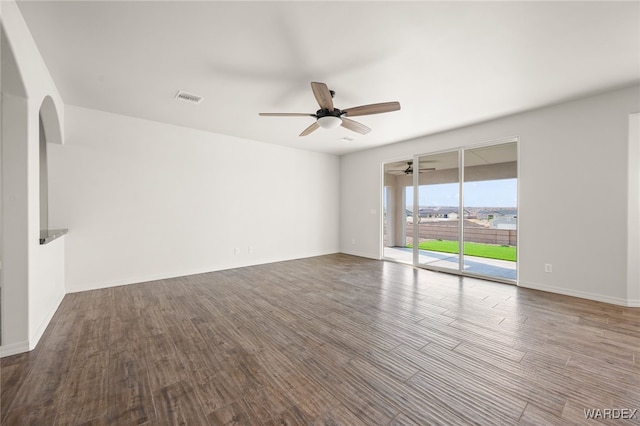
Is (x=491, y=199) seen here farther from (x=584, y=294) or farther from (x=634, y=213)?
(x=584, y=294)

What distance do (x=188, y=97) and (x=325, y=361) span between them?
3.70m

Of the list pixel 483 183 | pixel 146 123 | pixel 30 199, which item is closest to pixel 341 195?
pixel 483 183

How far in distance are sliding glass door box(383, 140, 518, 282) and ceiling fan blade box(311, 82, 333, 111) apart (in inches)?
131

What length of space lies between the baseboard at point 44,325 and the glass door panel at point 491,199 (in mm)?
6099

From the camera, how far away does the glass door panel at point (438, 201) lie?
5.17 metres

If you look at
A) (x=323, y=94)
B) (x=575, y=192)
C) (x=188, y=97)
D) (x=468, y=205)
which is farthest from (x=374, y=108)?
(x=575, y=192)

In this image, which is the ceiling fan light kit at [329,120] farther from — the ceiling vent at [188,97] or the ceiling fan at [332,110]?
the ceiling vent at [188,97]

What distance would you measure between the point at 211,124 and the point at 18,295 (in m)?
3.44

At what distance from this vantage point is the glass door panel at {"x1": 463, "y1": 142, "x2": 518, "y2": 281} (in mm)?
4500

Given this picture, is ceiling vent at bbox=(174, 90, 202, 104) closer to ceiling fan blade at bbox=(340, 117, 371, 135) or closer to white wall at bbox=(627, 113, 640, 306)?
ceiling fan blade at bbox=(340, 117, 371, 135)

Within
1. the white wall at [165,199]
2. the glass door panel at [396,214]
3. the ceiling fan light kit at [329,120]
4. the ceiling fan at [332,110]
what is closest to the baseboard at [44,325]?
the white wall at [165,199]

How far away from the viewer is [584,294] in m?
3.64

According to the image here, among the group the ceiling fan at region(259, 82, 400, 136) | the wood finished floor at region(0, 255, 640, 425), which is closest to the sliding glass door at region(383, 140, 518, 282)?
the wood finished floor at region(0, 255, 640, 425)

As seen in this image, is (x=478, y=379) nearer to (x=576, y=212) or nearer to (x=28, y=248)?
(x=576, y=212)
